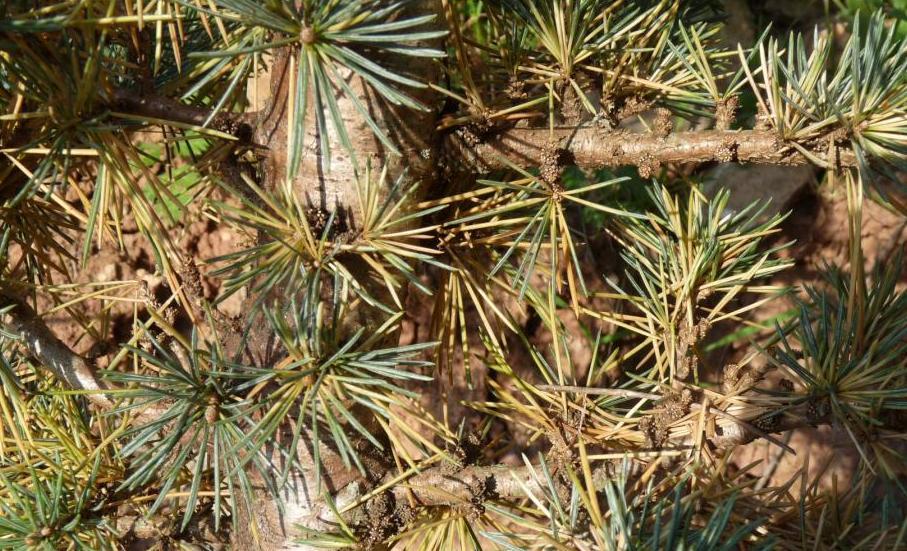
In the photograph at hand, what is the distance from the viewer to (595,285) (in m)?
1.34

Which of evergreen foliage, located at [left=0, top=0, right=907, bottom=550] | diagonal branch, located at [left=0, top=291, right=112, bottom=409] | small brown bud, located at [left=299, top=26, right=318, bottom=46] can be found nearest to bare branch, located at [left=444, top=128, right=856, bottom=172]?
evergreen foliage, located at [left=0, top=0, right=907, bottom=550]

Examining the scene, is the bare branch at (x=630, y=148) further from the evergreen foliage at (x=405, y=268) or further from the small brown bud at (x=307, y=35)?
the small brown bud at (x=307, y=35)

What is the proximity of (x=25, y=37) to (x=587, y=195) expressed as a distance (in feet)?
3.27

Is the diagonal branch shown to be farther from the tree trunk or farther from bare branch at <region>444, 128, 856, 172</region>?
bare branch at <region>444, 128, 856, 172</region>

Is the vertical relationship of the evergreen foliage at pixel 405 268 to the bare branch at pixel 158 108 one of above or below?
below

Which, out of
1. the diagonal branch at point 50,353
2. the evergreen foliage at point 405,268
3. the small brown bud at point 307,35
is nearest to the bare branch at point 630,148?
the evergreen foliage at point 405,268

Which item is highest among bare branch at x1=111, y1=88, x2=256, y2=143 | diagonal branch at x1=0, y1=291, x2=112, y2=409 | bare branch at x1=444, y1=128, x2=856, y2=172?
bare branch at x1=111, y1=88, x2=256, y2=143

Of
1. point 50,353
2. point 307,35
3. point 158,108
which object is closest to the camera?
point 307,35

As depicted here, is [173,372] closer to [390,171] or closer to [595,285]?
[390,171]

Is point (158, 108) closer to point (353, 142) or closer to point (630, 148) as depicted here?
point (353, 142)

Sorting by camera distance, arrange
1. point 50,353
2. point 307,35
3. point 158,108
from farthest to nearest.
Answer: point 50,353, point 158,108, point 307,35

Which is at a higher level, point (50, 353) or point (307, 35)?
point (307, 35)

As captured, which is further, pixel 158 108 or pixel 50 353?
pixel 50 353

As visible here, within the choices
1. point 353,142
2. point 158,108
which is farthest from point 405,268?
point 158,108
